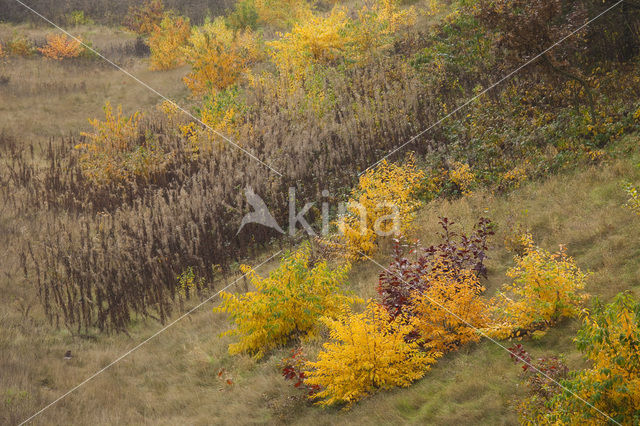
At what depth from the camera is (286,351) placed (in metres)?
7.22

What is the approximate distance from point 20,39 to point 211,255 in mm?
21242

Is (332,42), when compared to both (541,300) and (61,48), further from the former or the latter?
(61,48)

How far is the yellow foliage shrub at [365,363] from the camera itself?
5555mm

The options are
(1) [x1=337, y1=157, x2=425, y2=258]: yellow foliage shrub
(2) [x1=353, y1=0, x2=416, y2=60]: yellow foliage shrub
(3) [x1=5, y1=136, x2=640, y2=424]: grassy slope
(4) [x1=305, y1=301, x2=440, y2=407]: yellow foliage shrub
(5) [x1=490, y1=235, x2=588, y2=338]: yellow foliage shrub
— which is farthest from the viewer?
(2) [x1=353, y1=0, x2=416, y2=60]: yellow foliage shrub

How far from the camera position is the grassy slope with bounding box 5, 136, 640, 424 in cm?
528

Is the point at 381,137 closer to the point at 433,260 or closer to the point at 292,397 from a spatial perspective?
the point at 433,260

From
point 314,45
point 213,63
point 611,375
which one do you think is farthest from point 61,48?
point 611,375

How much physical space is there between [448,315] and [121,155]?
42.0 feet

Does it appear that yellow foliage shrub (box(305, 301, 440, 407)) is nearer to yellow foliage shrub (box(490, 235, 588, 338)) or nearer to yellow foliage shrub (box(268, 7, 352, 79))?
yellow foliage shrub (box(490, 235, 588, 338))

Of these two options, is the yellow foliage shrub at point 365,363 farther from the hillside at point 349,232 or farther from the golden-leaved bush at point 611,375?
the golden-leaved bush at point 611,375

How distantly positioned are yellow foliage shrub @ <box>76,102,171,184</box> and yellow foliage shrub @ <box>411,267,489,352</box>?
10.7m

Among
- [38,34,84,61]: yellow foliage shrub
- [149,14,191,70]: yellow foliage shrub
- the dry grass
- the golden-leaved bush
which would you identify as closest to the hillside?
the golden-leaved bush

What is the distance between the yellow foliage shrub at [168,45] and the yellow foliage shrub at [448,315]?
2122 cm

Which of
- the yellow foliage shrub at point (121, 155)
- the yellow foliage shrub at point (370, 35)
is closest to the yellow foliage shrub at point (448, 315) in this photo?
the yellow foliage shrub at point (121, 155)
